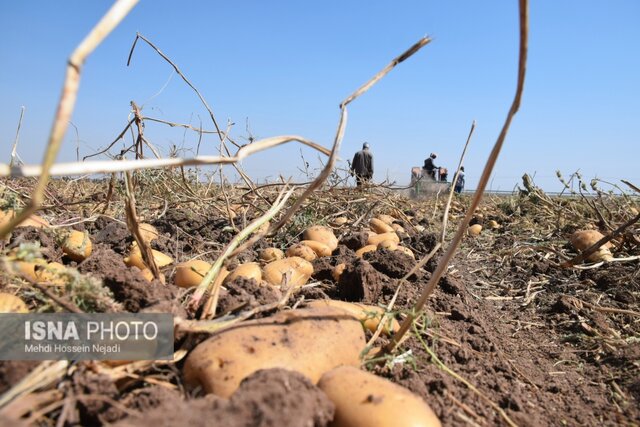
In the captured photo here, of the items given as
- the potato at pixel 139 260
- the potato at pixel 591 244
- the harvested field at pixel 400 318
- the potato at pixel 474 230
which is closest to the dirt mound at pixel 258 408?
the harvested field at pixel 400 318

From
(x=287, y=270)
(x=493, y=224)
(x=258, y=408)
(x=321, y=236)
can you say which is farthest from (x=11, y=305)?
(x=493, y=224)

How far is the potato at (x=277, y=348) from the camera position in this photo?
1316 mm

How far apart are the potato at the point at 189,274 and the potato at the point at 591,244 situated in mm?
3168

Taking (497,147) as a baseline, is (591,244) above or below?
below

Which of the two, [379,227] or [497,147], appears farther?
[379,227]

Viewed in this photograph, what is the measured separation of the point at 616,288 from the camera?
130 inches

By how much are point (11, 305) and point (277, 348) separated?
89 centimetres

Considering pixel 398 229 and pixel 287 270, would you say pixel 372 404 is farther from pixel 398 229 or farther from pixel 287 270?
pixel 398 229

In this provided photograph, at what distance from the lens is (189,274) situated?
2.29 m

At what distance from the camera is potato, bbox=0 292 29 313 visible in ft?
4.90

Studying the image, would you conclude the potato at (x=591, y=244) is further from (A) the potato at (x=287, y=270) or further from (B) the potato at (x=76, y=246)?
(B) the potato at (x=76, y=246)

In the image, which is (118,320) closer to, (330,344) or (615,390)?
(330,344)

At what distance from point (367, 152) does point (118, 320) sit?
10005 mm

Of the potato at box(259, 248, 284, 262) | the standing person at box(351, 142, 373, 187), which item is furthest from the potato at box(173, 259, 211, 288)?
the standing person at box(351, 142, 373, 187)
